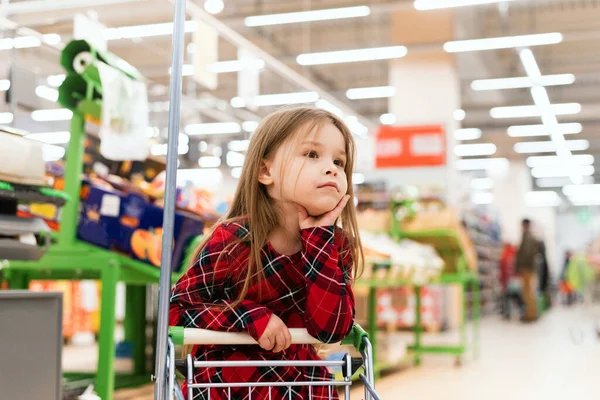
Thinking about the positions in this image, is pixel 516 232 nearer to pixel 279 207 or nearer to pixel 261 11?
pixel 261 11

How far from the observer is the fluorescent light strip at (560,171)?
2279cm

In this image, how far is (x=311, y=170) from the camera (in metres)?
1.54

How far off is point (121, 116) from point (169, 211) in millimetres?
→ 2503

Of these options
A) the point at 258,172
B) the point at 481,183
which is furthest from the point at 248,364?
the point at 481,183

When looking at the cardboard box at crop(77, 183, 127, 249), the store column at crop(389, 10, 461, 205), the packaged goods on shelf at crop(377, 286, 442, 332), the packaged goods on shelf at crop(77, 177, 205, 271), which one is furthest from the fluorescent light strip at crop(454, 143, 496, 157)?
the cardboard box at crop(77, 183, 127, 249)

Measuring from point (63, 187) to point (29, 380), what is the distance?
1.82m

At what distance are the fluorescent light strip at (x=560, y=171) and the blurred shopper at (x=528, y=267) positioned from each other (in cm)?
993

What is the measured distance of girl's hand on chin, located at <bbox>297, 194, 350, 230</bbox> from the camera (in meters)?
A: 1.50

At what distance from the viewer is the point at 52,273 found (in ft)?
13.2

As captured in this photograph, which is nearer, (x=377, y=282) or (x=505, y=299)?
(x=377, y=282)

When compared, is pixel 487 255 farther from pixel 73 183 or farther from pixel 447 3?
pixel 73 183

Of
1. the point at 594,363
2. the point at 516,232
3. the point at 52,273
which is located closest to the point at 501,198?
the point at 516,232

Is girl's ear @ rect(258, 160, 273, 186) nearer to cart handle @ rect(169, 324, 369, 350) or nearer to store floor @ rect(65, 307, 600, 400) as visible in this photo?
cart handle @ rect(169, 324, 369, 350)

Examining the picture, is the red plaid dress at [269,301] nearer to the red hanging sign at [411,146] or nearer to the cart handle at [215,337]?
the cart handle at [215,337]
